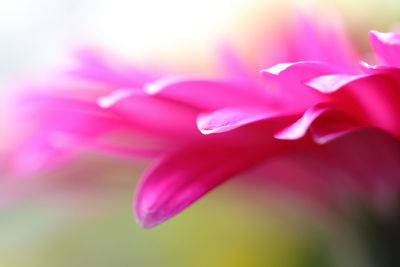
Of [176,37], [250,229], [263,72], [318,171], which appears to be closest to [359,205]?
[318,171]

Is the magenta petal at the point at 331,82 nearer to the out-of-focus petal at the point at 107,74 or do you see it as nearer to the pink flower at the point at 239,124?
the pink flower at the point at 239,124

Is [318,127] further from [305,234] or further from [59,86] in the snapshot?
[305,234]

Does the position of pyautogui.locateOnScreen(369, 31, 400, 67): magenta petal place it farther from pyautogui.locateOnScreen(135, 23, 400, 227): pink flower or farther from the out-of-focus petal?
the out-of-focus petal

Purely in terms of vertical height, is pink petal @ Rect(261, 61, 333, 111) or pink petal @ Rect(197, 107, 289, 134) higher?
pink petal @ Rect(261, 61, 333, 111)

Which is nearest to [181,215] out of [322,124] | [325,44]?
[325,44]

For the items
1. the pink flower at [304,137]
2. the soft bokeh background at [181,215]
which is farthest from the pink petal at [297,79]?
the soft bokeh background at [181,215]

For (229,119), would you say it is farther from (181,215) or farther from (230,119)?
(181,215)

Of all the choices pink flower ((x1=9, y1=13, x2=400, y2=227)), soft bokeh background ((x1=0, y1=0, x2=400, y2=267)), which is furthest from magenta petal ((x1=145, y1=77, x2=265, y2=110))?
soft bokeh background ((x1=0, y1=0, x2=400, y2=267))
